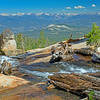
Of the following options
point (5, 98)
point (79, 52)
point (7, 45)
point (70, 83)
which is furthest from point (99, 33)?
point (5, 98)

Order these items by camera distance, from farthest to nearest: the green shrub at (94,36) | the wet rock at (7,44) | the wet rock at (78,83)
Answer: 1. the wet rock at (7,44)
2. the green shrub at (94,36)
3. the wet rock at (78,83)

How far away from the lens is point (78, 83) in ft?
58.5

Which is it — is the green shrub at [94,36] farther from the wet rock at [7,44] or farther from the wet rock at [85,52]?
the wet rock at [7,44]

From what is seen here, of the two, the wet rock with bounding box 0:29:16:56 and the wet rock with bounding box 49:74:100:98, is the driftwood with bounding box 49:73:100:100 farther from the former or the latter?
the wet rock with bounding box 0:29:16:56

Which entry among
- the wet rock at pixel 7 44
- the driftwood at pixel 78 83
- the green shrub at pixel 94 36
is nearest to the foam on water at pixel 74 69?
the driftwood at pixel 78 83

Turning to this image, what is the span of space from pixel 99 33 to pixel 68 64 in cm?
3267

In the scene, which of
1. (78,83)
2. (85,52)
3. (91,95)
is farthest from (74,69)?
(91,95)

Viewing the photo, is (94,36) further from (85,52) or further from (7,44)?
(7,44)

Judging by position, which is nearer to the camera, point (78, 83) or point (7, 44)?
point (78, 83)

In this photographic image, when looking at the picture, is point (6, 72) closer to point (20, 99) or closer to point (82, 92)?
point (20, 99)

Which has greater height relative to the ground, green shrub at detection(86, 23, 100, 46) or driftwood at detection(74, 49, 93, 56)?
green shrub at detection(86, 23, 100, 46)

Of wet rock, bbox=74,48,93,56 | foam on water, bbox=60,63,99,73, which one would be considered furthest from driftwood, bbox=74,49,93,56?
foam on water, bbox=60,63,99,73

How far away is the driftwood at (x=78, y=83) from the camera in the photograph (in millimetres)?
16509

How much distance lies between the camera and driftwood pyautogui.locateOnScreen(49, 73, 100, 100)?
1651cm
